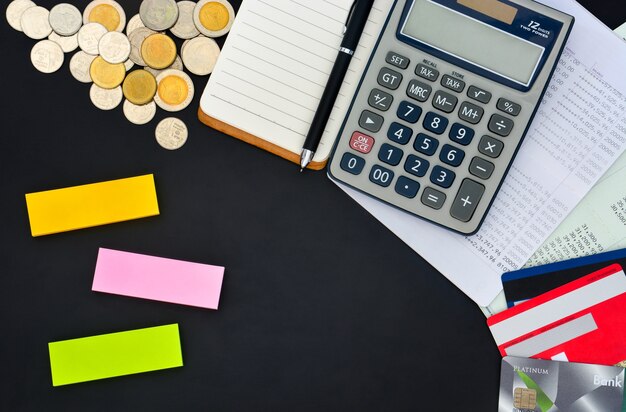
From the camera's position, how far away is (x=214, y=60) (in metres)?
0.62

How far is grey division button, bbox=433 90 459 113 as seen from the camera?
58 centimetres

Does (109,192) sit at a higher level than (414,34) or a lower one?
lower

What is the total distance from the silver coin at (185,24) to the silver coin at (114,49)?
2.0 inches

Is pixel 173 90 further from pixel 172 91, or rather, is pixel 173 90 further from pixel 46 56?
pixel 46 56

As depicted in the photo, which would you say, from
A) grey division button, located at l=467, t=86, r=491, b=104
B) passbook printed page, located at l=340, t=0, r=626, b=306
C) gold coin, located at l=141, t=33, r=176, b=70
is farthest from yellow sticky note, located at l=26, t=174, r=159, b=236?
grey division button, located at l=467, t=86, r=491, b=104

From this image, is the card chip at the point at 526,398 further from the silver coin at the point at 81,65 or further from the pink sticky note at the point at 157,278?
the silver coin at the point at 81,65

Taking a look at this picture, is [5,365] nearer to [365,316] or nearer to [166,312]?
[166,312]

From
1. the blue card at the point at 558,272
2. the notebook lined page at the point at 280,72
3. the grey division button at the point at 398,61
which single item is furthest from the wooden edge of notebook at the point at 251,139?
the blue card at the point at 558,272

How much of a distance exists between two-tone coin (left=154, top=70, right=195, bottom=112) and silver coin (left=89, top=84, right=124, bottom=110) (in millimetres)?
37

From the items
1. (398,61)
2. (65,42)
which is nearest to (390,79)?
(398,61)

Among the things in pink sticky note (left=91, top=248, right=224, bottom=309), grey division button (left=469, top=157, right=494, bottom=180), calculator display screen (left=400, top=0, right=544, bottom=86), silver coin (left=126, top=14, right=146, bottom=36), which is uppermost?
calculator display screen (left=400, top=0, right=544, bottom=86)

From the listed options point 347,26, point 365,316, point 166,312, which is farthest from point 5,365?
point 347,26

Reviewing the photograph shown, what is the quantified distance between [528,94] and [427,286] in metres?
0.21

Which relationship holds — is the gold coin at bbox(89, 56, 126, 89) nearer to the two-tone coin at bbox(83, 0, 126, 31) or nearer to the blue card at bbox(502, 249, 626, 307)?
the two-tone coin at bbox(83, 0, 126, 31)
